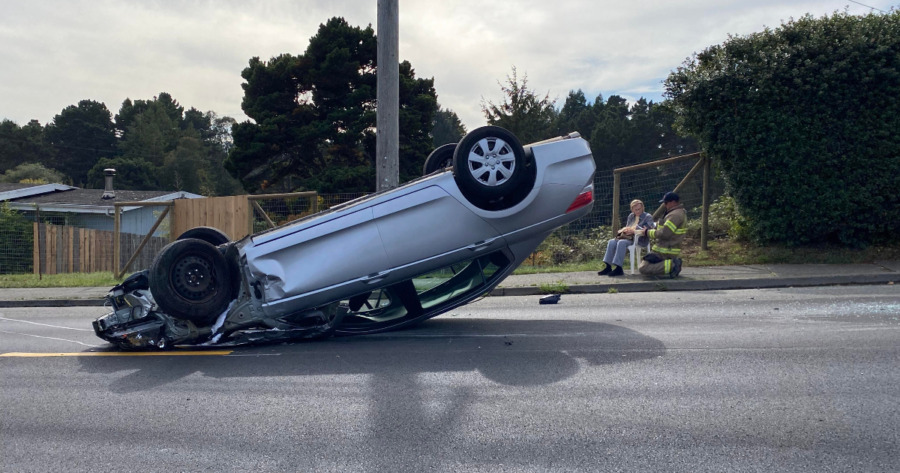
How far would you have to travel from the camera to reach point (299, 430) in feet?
15.5

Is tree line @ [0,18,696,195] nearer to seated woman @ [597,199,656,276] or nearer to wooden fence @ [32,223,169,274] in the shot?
seated woman @ [597,199,656,276]

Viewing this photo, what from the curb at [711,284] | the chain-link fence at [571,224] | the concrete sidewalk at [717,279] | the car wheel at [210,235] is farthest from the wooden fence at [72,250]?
the curb at [711,284]

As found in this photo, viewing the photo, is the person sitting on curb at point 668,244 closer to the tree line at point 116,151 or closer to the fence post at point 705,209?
the fence post at point 705,209

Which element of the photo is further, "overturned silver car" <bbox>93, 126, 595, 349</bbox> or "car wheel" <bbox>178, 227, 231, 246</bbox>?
"car wheel" <bbox>178, 227, 231, 246</bbox>

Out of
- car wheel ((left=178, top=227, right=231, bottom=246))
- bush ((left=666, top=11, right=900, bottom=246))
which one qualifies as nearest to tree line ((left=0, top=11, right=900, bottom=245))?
bush ((left=666, top=11, right=900, bottom=246))

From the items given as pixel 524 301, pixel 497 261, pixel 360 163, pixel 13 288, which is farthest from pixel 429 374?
pixel 360 163

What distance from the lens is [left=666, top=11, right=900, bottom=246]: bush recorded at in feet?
36.8

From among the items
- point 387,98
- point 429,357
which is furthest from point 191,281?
point 387,98

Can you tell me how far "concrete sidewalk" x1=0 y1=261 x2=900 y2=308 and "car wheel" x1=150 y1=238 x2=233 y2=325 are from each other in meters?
5.16

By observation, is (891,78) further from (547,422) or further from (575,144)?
(547,422)

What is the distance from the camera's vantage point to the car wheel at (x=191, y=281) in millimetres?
6863

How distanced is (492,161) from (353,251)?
1.61m

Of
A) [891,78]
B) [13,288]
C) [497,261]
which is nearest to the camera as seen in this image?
[497,261]

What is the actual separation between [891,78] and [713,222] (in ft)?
12.6
